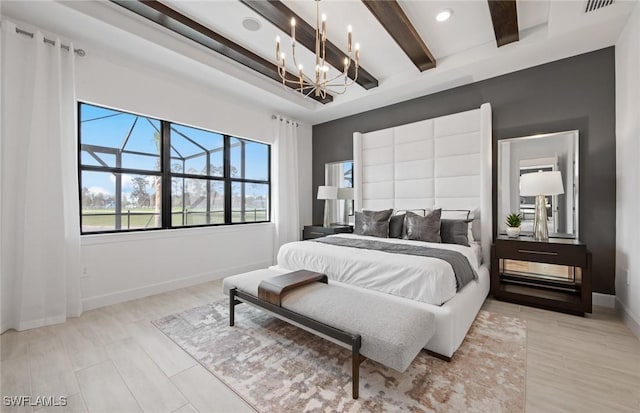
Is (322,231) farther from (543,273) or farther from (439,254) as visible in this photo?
(543,273)

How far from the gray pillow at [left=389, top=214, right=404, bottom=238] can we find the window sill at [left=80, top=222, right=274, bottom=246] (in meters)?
2.27

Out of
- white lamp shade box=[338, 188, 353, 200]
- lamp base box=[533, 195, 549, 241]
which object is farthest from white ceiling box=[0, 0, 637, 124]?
white lamp shade box=[338, 188, 353, 200]

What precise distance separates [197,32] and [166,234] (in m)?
2.46

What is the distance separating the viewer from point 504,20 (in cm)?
262

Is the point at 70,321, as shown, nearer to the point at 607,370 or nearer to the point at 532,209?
the point at 607,370

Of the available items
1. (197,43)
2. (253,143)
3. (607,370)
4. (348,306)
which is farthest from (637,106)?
(253,143)

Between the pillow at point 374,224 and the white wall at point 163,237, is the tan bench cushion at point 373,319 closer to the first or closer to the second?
the pillow at point 374,224

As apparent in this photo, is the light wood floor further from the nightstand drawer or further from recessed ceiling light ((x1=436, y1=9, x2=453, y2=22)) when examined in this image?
recessed ceiling light ((x1=436, y1=9, x2=453, y2=22))

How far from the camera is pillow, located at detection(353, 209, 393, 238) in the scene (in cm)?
364

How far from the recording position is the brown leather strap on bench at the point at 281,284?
214 centimetres

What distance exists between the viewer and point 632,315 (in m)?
2.38

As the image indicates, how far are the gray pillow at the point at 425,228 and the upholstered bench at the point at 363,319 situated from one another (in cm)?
152

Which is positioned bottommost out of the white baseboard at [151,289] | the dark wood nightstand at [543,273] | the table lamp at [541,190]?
the white baseboard at [151,289]

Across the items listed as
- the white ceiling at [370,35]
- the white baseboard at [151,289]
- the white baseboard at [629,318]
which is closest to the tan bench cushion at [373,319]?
the white baseboard at [629,318]
